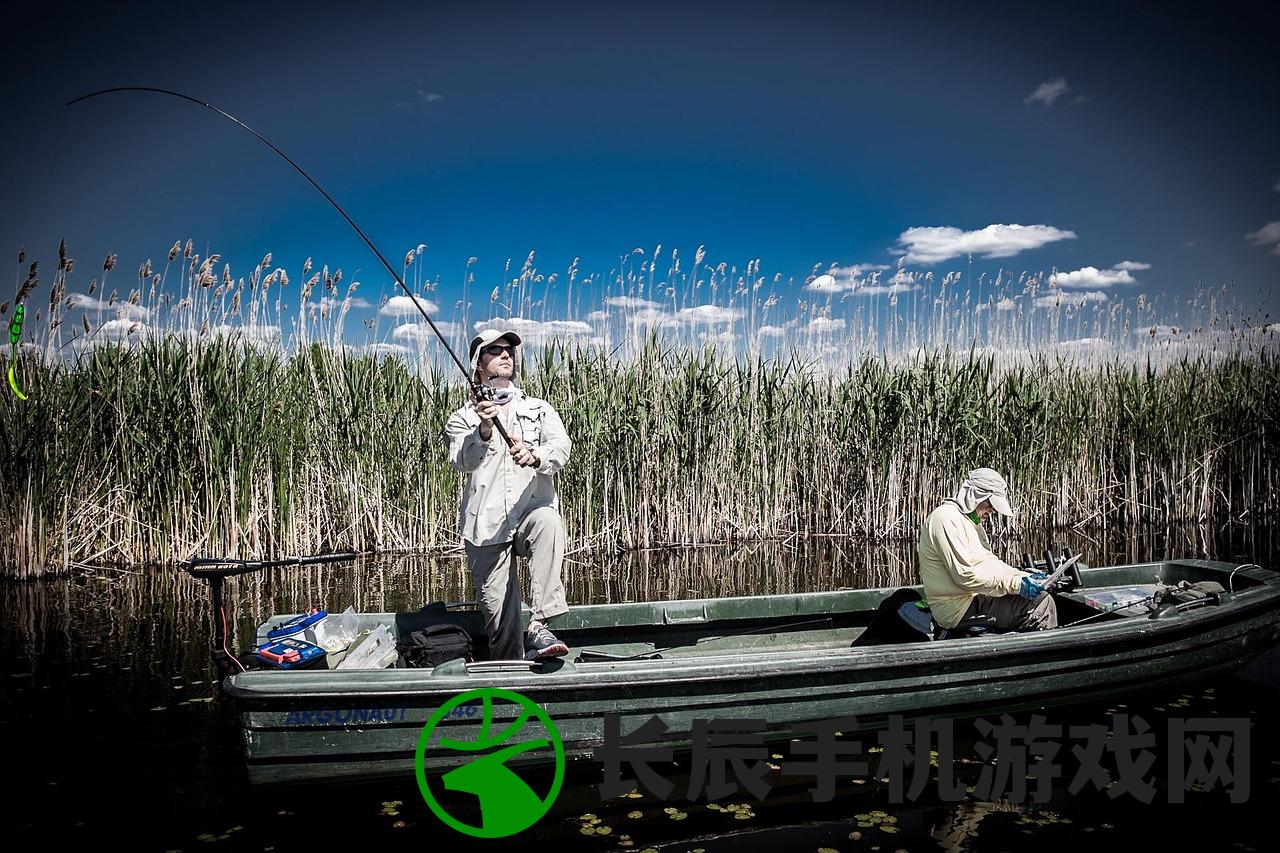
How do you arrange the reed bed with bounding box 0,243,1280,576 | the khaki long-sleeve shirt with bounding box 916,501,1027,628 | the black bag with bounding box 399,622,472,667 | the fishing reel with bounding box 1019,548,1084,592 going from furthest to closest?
the reed bed with bounding box 0,243,1280,576 < the fishing reel with bounding box 1019,548,1084,592 < the khaki long-sleeve shirt with bounding box 916,501,1027,628 < the black bag with bounding box 399,622,472,667

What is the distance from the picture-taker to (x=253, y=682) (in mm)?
3420

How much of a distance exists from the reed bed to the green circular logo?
5.14 metres

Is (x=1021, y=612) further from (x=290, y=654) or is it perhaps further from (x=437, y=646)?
(x=290, y=654)

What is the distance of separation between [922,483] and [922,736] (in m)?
6.06

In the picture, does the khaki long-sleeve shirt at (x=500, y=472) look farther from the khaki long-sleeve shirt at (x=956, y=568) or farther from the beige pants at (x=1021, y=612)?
the beige pants at (x=1021, y=612)

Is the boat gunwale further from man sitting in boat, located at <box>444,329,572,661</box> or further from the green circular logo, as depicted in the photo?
man sitting in boat, located at <box>444,329,572,661</box>

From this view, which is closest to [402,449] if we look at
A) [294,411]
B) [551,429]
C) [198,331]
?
[294,411]

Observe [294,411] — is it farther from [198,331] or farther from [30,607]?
[30,607]

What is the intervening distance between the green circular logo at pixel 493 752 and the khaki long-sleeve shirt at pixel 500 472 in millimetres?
720

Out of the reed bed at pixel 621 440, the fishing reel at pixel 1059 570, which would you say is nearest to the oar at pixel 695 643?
the fishing reel at pixel 1059 570

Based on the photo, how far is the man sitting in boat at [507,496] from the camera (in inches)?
153

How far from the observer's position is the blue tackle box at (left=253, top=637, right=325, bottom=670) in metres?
3.77

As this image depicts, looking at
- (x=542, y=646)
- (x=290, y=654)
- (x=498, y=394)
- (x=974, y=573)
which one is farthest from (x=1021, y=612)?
(x=290, y=654)

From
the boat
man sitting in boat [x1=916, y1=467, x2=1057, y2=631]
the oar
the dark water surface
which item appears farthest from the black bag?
man sitting in boat [x1=916, y1=467, x2=1057, y2=631]
